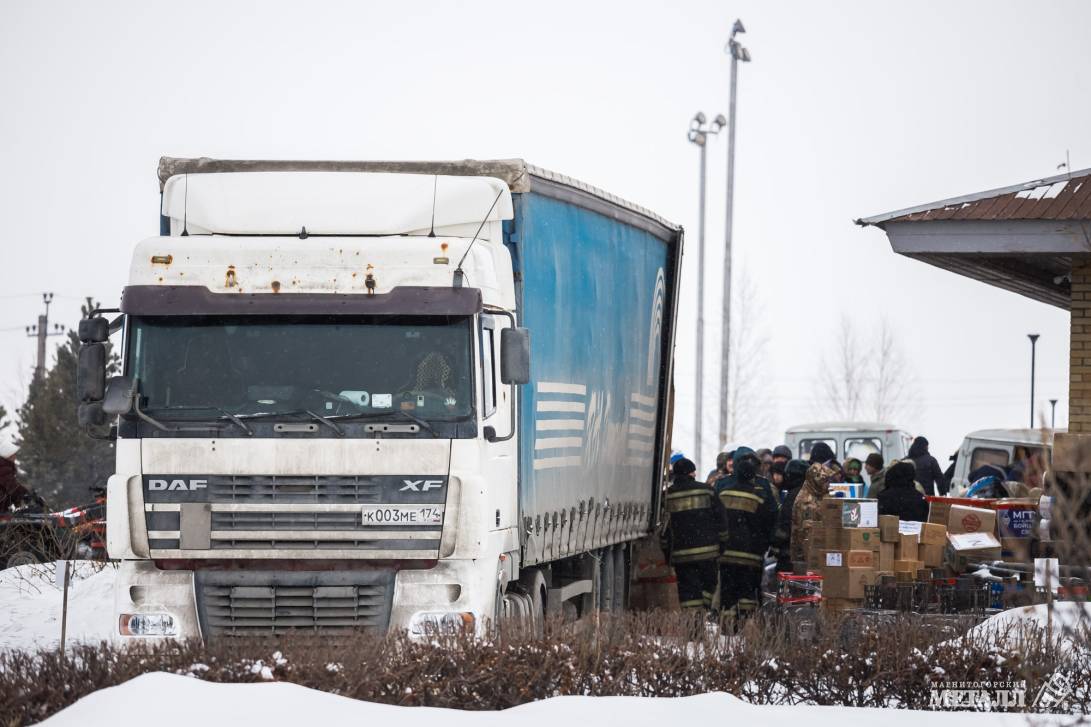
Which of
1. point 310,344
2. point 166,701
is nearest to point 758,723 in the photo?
point 166,701

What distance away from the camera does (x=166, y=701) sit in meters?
8.08

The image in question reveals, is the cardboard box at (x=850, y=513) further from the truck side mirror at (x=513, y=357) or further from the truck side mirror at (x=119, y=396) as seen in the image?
the truck side mirror at (x=119, y=396)

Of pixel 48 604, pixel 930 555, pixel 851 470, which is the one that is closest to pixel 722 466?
pixel 851 470

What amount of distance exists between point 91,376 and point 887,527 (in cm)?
702

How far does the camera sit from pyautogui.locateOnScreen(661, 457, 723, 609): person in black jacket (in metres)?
16.8

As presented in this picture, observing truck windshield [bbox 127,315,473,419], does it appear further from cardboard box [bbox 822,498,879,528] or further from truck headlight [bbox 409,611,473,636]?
cardboard box [bbox 822,498,879,528]

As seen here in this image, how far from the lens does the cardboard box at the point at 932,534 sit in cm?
1464

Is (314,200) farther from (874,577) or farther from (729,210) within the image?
(729,210)

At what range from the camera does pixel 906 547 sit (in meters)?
14.4

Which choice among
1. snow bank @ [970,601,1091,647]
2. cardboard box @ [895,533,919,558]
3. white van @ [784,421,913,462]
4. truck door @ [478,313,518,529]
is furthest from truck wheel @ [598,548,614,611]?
white van @ [784,421,913,462]

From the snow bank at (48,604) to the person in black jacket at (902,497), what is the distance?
749 centimetres

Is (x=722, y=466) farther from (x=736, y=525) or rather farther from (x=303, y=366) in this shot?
(x=303, y=366)

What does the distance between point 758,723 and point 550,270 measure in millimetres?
5185

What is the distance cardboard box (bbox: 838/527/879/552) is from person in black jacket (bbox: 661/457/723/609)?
2692 mm
